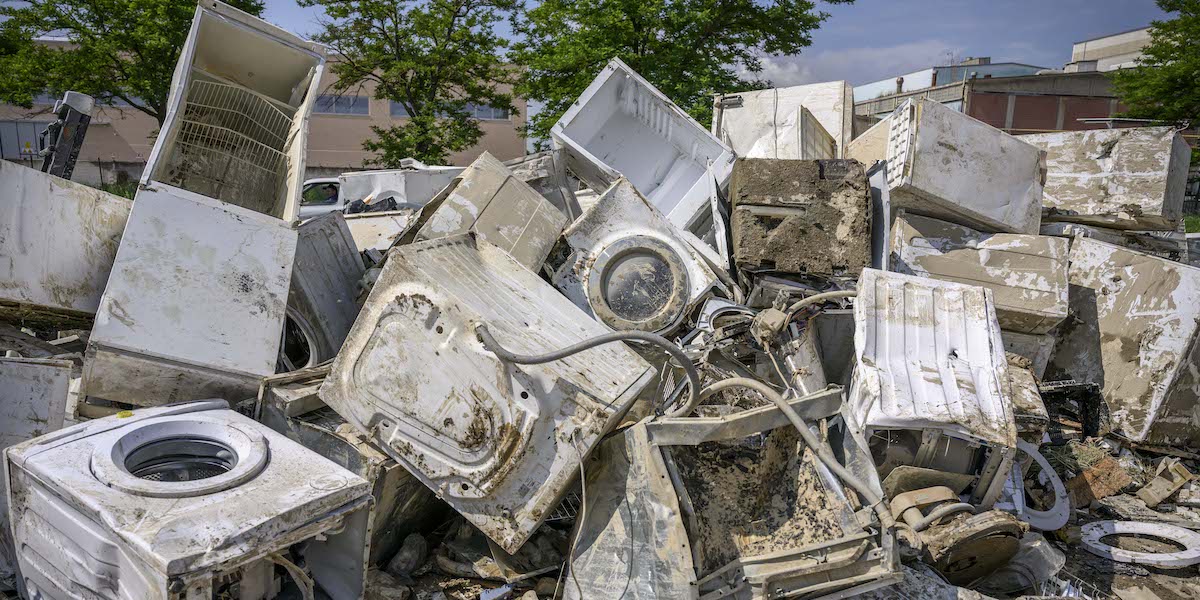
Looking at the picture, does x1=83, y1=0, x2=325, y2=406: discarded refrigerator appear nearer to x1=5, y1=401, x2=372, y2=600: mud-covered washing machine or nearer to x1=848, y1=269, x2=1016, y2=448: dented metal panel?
x1=5, y1=401, x2=372, y2=600: mud-covered washing machine

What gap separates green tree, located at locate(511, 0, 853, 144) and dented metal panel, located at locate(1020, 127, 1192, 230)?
586 centimetres

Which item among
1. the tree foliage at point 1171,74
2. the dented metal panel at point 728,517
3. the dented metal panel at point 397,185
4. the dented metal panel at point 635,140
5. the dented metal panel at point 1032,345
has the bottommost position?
the dented metal panel at point 728,517

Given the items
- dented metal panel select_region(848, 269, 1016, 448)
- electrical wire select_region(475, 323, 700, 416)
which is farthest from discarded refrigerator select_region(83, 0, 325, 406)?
dented metal panel select_region(848, 269, 1016, 448)

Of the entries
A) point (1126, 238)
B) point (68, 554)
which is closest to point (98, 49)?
point (68, 554)

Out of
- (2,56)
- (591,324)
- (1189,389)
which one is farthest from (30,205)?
(2,56)

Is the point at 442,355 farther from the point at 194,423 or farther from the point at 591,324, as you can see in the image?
Answer: the point at 194,423

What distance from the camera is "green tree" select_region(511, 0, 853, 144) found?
454 inches

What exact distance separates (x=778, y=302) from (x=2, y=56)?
15.6 meters

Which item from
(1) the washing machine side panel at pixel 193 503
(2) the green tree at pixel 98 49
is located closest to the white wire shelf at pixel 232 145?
(1) the washing machine side panel at pixel 193 503

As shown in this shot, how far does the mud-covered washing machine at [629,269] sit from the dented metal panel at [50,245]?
2.10 m

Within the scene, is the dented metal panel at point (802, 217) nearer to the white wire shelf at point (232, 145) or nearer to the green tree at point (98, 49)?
the white wire shelf at point (232, 145)

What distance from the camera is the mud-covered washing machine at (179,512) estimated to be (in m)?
1.88

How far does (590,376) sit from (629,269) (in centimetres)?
153

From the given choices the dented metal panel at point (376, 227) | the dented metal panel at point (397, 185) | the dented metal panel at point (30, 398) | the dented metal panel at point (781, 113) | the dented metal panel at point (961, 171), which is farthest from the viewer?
the dented metal panel at point (397, 185)
